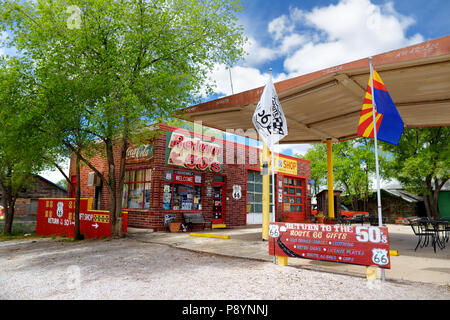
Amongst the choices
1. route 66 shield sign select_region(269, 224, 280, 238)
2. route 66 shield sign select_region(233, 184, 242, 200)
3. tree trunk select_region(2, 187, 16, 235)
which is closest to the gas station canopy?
route 66 shield sign select_region(269, 224, 280, 238)

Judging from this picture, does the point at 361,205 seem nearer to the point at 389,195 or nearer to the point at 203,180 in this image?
the point at 389,195

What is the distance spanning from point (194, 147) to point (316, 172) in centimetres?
3012

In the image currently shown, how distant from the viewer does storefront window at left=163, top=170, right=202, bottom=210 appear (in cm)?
1230

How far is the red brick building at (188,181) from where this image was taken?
12.1 meters

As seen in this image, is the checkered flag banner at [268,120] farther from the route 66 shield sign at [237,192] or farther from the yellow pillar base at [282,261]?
the route 66 shield sign at [237,192]

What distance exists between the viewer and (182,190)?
12.9 m

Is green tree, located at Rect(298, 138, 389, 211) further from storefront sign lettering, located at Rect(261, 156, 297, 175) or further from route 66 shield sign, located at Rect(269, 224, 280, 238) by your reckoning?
route 66 shield sign, located at Rect(269, 224, 280, 238)

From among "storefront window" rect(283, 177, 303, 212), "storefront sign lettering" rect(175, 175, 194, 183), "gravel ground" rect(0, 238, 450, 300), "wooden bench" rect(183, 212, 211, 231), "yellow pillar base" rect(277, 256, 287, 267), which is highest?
"storefront sign lettering" rect(175, 175, 194, 183)

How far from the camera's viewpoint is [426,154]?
21297 mm

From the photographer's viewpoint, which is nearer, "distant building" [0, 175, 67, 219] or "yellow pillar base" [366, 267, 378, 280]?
"yellow pillar base" [366, 267, 378, 280]

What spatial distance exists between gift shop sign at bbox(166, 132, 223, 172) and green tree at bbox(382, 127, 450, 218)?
15919 mm

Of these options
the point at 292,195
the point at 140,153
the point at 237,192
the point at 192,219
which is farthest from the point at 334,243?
the point at 292,195

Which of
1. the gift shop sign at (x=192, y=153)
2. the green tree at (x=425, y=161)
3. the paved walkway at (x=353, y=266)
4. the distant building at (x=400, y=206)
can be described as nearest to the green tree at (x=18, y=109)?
the paved walkway at (x=353, y=266)
